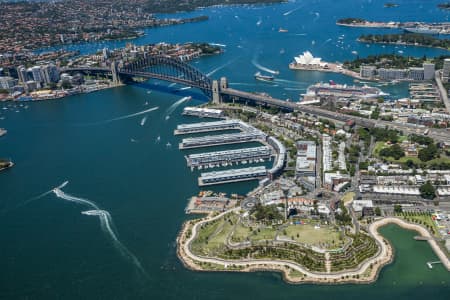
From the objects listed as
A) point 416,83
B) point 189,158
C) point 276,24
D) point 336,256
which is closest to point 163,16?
point 276,24

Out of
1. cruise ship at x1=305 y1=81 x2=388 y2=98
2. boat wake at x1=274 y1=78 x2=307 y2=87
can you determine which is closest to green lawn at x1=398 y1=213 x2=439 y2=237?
cruise ship at x1=305 y1=81 x2=388 y2=98

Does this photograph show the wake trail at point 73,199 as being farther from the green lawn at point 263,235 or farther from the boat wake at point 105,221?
the green lawn at point 263,235

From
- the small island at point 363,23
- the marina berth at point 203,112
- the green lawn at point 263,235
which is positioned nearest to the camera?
the green lawn at point 263,235

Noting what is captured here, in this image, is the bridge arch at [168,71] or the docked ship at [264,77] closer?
the bridge arch at [168,71]

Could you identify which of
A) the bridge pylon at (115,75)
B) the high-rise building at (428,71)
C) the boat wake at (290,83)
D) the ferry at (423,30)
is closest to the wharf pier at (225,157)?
the boat wake at (290,83)

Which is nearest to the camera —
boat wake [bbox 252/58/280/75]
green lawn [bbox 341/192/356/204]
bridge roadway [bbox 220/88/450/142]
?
green lawn [bbox 341/192/356/204]

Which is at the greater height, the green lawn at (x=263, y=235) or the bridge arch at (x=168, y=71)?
the bridge arch at (x=168, y=71)

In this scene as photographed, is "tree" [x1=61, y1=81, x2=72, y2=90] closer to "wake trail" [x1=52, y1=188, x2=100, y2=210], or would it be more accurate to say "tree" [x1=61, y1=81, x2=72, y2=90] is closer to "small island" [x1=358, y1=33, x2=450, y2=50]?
"wake trail" [x1=52, y1=188, x2=100, y2=210]
